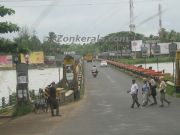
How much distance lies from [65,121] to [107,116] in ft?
8.65

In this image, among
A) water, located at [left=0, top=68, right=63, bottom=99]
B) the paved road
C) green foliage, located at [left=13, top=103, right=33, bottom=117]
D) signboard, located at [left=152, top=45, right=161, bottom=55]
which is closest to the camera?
the paved road

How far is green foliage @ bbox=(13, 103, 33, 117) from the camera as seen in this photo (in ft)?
92.8

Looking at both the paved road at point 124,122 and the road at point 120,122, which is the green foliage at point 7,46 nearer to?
the road at point 120,122

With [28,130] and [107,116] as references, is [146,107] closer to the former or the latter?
[107,116]

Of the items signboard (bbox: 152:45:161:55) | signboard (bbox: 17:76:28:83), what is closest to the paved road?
signboard (bbox: 17:76:28:83)

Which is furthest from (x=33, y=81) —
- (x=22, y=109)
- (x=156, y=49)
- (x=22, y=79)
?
(x=22, y=109)

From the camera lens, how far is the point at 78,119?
80.5 feet

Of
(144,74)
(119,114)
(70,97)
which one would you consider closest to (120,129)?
(119,114)

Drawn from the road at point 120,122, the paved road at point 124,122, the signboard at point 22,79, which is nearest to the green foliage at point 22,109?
the signboard at point 22,79

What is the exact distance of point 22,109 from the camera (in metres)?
28.7

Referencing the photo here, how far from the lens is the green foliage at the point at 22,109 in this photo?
28281mm

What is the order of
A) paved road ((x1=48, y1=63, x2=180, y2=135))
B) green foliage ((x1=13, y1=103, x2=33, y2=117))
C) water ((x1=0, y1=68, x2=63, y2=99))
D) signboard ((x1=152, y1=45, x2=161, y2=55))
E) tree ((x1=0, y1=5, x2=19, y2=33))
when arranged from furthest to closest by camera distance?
1. signboard ((x1=152, y1=45, x2=161, y2=55))
2. water ((x1=0, y1=68, x2=63, y2=99))
3. green foliage ((x1=13, y1=103, x2=33, y2=117))
4. tree ((x1=0, y1=5, x2=19, y2=33))
5. paved road ((x1=48, y1=63, x2=180, y2=135))

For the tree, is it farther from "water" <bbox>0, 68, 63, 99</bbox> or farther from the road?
"water" <bbox>0, 68, 63, 99</bbox>

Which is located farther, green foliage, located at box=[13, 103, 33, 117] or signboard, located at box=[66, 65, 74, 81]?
signboard, located at box=[66, 65, 74, 81]
